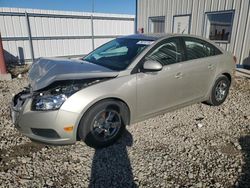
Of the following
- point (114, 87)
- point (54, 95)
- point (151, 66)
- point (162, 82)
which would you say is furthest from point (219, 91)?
point (54, 95)

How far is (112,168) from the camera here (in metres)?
2.81

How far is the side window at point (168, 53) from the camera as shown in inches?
140

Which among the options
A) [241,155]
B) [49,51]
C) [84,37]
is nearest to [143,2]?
[84,37]

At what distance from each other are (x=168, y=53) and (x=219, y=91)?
1.76 meters

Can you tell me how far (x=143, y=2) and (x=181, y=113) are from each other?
27.6ft

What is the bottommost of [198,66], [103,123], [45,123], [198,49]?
[103,123]

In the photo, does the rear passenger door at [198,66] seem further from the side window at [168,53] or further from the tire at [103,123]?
the tire at [103,123]

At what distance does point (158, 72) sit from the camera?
3.47 metres

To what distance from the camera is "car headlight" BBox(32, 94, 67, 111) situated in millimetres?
2732

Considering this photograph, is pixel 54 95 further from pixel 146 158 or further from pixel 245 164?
pixel 245 164

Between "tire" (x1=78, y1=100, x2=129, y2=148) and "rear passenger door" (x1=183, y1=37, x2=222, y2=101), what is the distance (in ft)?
4.68

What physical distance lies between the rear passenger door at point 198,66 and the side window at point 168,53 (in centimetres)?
17

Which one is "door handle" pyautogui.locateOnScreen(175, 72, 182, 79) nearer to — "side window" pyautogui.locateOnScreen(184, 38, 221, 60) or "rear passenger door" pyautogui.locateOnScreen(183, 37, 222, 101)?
"rear passenger door" pyautogui.locateOnScreen(183, 37, 222, 101)

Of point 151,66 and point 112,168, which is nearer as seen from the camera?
point 112,168
